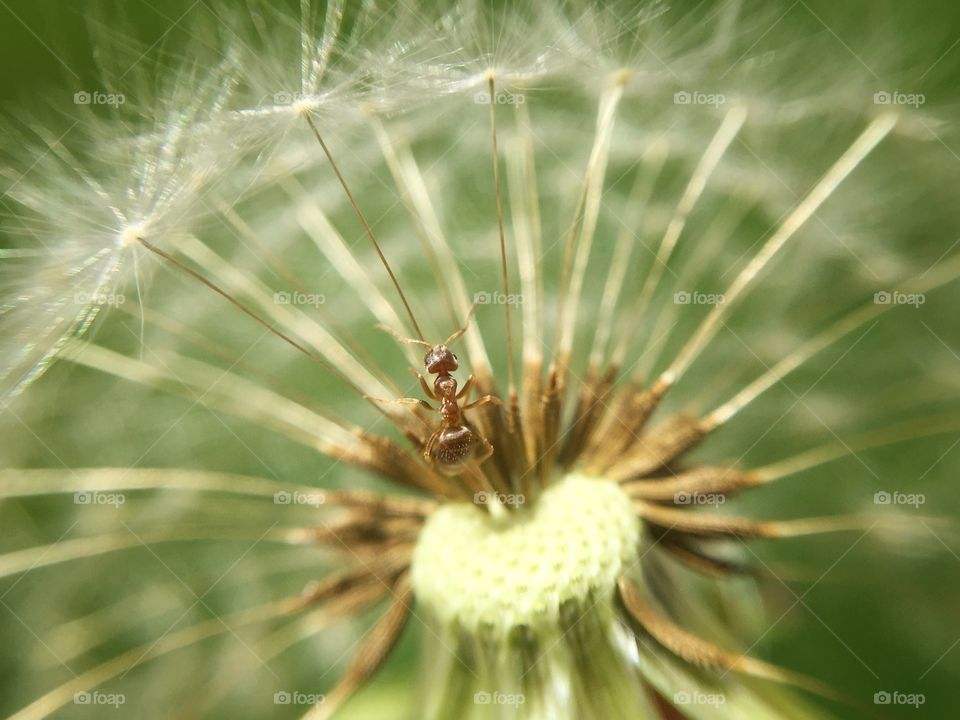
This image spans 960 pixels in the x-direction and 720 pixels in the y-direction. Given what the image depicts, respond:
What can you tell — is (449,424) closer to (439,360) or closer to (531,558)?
(439,360)

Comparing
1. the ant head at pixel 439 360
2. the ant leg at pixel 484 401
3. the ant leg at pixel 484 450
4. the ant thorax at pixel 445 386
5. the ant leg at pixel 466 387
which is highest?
the ant head at pixel 439 360

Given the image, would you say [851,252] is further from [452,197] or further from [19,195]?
[19,195]

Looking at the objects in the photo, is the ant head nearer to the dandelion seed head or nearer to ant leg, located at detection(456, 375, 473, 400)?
ant leg, located at detection(456, 375, 473, 400)

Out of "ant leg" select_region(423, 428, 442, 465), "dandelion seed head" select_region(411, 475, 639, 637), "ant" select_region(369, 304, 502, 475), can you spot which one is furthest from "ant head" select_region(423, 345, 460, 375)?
"dandelion seed head" select_region(411, 475, 639, 637)

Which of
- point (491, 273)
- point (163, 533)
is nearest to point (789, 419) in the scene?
point (491, 273)

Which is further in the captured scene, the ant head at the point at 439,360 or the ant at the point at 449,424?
the ant head at the point at 439,360

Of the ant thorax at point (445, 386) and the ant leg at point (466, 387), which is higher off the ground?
the ant thorax at point (445, 386)

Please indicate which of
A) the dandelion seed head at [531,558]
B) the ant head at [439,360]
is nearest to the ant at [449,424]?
the ant head at [439,360]

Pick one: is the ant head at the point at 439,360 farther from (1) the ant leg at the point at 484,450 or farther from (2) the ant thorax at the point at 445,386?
(1) the ant leg at the point at 484,450

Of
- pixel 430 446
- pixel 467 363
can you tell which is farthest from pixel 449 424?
pixel 467 363
